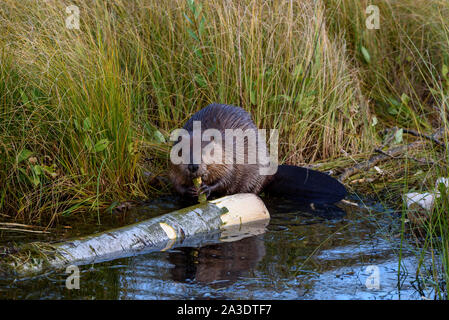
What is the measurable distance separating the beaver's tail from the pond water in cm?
38

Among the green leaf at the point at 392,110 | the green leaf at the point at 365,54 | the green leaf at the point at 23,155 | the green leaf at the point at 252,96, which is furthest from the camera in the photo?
the green leaf at the point at 365,54

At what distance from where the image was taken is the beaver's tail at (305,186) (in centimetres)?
404

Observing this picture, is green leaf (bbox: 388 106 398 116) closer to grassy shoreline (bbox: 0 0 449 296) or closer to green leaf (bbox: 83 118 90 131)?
grassy shoreline (bbox: 0 0 449 296)

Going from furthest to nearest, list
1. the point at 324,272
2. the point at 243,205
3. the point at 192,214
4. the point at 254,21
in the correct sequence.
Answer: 1. the point at 254,21
2. the point at 243,205
3. the point at 192,214
4. the point at 324,272

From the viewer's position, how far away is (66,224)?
3578mm

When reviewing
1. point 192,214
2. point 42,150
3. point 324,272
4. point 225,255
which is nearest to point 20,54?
point 42,150

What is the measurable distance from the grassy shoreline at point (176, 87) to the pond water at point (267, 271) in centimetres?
39

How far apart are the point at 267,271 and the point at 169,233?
62 cm

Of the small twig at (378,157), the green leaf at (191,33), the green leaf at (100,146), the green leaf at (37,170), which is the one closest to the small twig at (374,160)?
the small twig at (378,157)

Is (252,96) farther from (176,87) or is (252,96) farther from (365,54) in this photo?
(365,54)

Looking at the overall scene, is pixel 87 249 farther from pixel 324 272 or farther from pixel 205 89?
pixel 205 89

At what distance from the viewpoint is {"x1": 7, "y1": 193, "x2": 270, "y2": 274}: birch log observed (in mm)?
2861

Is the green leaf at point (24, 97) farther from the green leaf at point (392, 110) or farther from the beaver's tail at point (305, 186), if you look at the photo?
the green leaf at point (392, 110)

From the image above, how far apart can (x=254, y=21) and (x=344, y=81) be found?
2.86 ft
